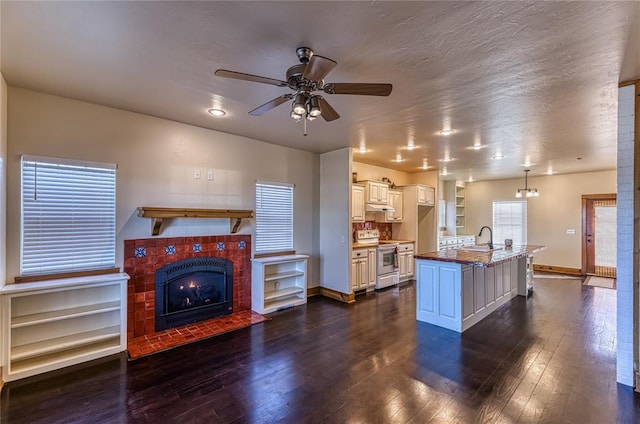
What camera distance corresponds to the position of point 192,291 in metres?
4.10

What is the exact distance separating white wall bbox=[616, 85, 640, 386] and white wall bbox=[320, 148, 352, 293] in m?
3.35

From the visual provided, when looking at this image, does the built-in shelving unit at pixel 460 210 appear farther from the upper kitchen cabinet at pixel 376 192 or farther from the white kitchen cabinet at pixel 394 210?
the upper kitchen cabinet at pixel 376 192

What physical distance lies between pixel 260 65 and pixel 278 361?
2.86 meters

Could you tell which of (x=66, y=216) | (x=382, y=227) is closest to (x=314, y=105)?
(x=66, y=216)

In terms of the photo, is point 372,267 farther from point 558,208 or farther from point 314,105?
point 558,208

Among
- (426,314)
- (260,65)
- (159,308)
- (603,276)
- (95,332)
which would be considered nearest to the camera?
(260,65)

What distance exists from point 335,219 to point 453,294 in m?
2.31

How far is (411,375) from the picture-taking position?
279 cm

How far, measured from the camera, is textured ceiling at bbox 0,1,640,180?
1.77m

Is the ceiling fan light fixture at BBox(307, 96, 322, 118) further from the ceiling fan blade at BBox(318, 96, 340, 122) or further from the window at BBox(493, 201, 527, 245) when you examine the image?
the window at BBox(493, 201, 527, 245)

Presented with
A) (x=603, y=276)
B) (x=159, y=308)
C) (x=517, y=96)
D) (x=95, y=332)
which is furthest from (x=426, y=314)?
(x=603, y=276)

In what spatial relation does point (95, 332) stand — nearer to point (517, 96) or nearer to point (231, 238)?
point (231, 238)

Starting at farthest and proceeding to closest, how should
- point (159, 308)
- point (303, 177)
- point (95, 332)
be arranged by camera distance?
1. point (303, 177)
2. point (159, 308)
3. point (95, 332)

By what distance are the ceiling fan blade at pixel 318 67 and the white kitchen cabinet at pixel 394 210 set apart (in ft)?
17.2
